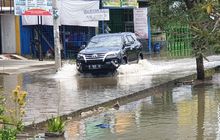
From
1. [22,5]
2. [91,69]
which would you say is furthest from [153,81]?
[22,5]

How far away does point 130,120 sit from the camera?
10.4 metres

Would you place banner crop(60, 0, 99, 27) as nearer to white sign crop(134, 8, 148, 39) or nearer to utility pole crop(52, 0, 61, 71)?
white sign crop(134, 8, 148, 39)

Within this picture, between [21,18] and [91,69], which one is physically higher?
[21,18]

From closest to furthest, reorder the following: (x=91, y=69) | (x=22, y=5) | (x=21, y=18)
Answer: (x=91, y=69) → (x=22, y=5) → (x=21, y=18)

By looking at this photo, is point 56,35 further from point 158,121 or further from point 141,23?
point 141,23

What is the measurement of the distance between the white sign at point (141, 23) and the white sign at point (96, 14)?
4611mm

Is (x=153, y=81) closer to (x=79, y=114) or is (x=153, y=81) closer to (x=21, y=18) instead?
(x=79, y=114)

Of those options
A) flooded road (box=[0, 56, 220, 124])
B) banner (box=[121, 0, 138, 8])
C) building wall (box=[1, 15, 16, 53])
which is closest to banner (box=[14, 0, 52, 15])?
building wall (box=[1, 15, 16, 53])

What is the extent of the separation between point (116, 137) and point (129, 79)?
29.9ft

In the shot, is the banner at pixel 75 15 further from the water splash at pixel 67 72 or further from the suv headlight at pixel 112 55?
the suv headlight at pixel 112 55

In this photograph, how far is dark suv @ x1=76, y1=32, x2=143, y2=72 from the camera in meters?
19.3

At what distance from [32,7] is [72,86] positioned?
12003 mm

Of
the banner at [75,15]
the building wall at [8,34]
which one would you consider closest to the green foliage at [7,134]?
the banner at [75,15]

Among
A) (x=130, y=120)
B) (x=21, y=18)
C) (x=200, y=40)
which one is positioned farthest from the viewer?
(x=21, y=18)
